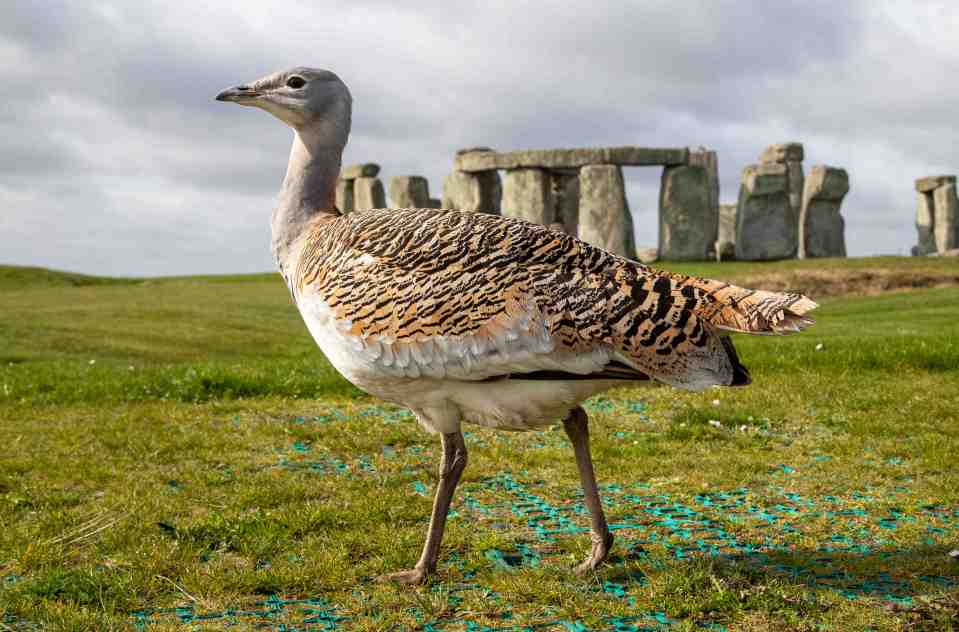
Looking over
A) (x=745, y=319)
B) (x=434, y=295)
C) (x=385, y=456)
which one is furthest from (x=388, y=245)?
(x=385, y=456)

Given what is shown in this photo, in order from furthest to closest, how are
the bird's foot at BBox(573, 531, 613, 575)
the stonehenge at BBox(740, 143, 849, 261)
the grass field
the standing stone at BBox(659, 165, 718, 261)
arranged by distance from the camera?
the stonehenge at BBox(740, 143, 849, 261) < the standing stone at BBox(659, 165, 718, 261) < the bird's foot at BBox(573, 531, 613, 575) < the grass field

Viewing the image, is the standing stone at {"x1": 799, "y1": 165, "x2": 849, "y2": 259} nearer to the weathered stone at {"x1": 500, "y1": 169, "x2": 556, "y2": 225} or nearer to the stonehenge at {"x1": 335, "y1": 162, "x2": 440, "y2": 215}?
the weathered stone at {"x1": 500, "y1": 169, "x2": 556, "y2": 225}

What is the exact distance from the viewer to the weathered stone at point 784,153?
41.1m

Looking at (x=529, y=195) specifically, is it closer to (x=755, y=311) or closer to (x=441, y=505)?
(x=441, y=505)

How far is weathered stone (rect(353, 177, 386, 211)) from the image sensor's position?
39.6 metres

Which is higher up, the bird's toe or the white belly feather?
the white belly feather

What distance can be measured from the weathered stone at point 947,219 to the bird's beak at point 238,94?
123 ft

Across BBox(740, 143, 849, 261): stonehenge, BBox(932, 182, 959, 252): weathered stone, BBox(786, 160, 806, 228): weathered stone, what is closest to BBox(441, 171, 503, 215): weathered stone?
BBox(740, 143, 849, 261): stonehenge

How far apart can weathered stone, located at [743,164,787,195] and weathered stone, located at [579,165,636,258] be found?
5.24 meters

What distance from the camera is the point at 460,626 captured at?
14.8 feet

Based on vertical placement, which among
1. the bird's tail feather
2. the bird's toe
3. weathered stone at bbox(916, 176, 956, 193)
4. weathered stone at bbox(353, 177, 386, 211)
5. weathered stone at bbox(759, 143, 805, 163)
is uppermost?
weathered stone at bbox(759, 143, 805, 163)

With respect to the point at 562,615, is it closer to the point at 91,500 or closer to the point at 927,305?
the point at 91,500

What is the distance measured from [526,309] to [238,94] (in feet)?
8.38

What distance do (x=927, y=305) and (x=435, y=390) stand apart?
17975mm
